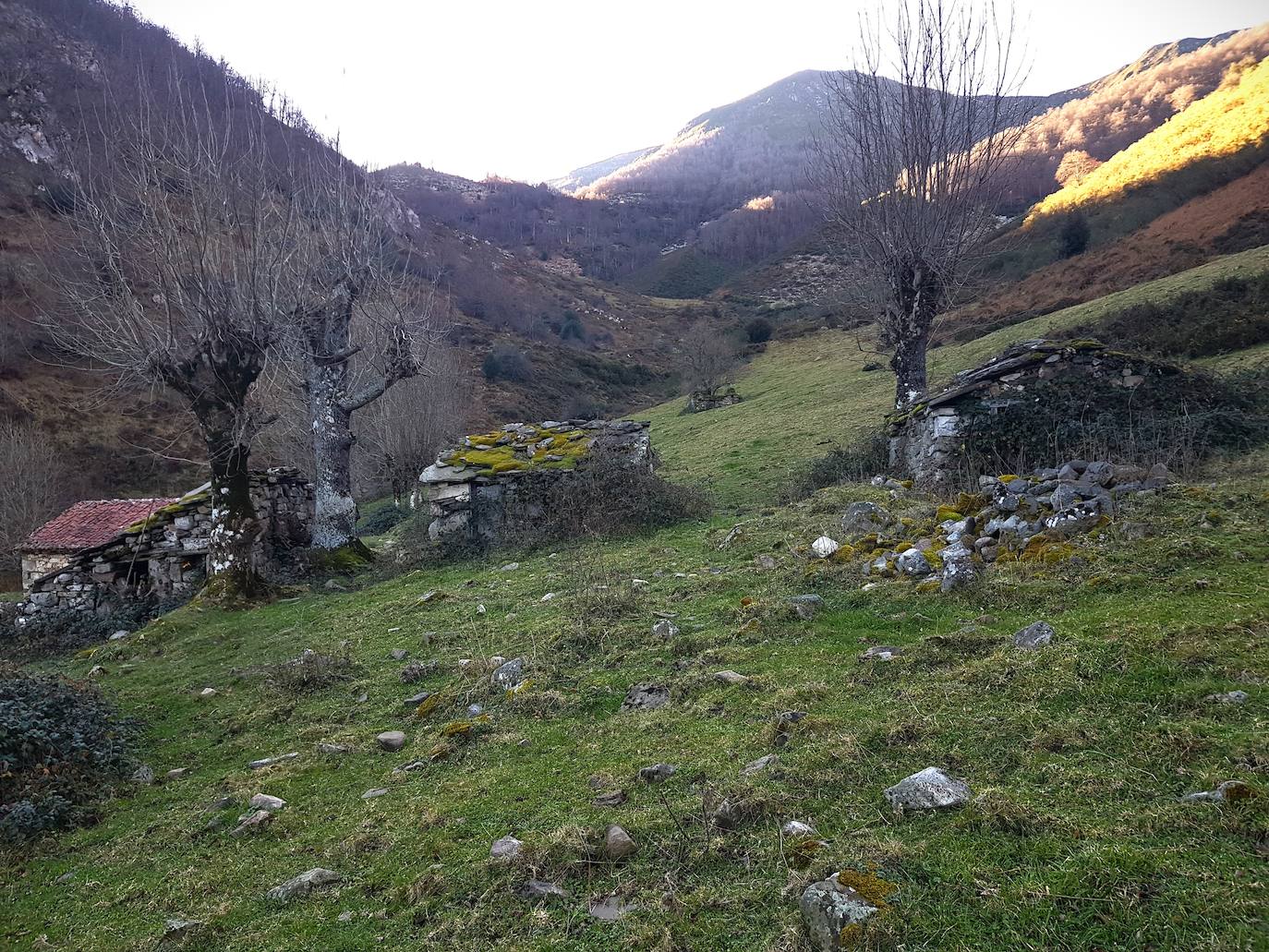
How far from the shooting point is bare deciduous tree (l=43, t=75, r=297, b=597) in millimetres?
11047

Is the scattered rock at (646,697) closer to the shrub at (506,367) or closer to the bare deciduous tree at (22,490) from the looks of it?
the bare deciduous tree at (22,490)

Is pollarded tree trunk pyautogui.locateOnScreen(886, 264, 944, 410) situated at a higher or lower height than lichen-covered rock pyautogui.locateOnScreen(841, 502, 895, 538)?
higher

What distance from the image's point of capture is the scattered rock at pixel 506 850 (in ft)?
10.6

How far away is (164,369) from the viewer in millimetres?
11188

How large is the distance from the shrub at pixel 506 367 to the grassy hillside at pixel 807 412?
17.5 metres

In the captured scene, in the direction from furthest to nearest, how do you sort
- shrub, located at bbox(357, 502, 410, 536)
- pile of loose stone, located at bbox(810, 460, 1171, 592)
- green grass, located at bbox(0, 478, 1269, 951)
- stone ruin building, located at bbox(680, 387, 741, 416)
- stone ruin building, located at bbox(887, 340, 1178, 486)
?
stone ruin building, located at bbox(680, 387, 741, 416), shrub, located at bbox(357, 502, 410, 536), stone ruin building, located at bbox(887, 340, 1178, 486), pile of loose stone, located at bbox(810, 460, 1171, 592), green grass, located at bbox(0, 478, 1269, 951)

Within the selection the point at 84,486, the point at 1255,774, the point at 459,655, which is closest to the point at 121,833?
the point at 459,655

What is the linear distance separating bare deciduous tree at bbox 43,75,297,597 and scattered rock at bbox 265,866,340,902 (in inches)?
354

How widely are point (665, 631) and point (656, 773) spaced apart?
2.45 metres

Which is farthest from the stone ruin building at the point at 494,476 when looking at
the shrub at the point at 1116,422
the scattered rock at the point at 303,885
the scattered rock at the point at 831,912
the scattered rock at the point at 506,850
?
the scattered rock at the point at 831,912

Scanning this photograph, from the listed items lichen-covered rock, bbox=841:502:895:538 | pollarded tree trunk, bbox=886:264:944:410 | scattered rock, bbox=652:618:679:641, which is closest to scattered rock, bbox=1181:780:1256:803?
scattered rock, bbox=652:618:679:641

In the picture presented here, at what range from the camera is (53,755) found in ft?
17.0

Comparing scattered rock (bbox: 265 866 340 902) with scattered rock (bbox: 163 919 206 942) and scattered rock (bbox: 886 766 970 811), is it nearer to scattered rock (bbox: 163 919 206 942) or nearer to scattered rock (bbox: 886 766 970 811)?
scattered rock (bbox: 163 919 206 942)

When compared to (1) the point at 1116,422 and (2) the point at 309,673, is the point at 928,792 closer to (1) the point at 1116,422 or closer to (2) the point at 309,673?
(2) the point at 309,673
